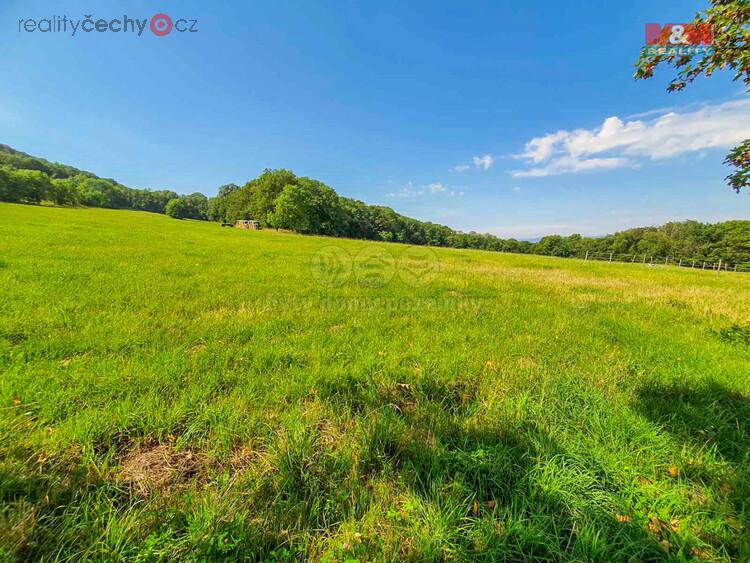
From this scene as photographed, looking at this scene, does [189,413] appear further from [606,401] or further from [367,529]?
[606,401]

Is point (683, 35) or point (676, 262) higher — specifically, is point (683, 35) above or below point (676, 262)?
above

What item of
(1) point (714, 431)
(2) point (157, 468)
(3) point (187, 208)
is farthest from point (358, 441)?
(3) point (187, 208)

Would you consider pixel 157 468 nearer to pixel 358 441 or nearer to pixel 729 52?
pixel 358 441

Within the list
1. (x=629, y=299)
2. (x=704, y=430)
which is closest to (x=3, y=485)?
(x=704, y=430)

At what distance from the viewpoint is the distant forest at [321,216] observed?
6519 centimetres

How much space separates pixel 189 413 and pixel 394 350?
9.50ft

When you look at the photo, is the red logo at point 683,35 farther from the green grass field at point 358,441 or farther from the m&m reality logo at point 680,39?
the green grass field at point 358,441

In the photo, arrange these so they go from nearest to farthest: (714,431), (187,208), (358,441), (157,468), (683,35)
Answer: (157,468) → (358,441) → (714,431) → (683,35) → (187,208)

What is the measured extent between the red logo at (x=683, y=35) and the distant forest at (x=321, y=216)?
63022mm

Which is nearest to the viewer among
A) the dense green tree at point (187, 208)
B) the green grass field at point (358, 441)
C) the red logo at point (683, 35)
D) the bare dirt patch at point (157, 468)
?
the green grass field at point (358, 441)

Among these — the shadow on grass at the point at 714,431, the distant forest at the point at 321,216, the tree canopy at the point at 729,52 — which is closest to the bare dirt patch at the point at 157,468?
the shadow on grass at the point at 714,431

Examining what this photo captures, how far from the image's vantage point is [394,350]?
4.55 metres

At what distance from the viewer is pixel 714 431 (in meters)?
2.86

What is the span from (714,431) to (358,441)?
383 centimetres
